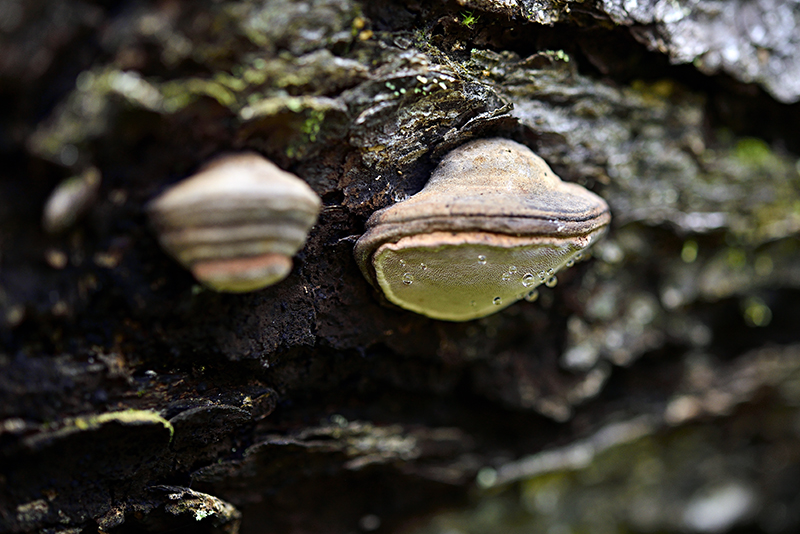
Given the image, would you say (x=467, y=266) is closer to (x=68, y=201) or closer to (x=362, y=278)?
(x=362, y=278)

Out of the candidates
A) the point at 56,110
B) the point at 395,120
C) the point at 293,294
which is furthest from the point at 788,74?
the point at 56,110

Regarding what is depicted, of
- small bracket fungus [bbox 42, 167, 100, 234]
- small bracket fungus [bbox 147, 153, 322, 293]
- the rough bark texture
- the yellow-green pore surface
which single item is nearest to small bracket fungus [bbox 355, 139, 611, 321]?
the yellow-green pore surface

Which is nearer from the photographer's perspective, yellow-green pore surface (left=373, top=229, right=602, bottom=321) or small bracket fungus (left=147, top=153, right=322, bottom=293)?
small bracket fungus (left=147, top=153, right=322, bottom=293)

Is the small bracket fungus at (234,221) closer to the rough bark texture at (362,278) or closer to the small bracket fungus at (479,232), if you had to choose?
the rough bark texture at (362,278)

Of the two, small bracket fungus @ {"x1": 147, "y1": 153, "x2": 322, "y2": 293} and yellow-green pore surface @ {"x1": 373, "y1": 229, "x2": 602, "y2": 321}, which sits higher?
small bracket fungus @ {"x1": 147, "y1": 153, "x2": 322, "y2": 293}

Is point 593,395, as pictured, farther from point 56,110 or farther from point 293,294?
point 56,110

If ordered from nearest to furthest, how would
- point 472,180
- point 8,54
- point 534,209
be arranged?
point 8,54 → point 534,209 → point 472,180

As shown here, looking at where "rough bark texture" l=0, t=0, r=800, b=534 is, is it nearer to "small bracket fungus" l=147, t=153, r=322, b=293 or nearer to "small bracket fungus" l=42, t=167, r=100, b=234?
"small bracket fungus" l=42, t=167, r=100, b=234
